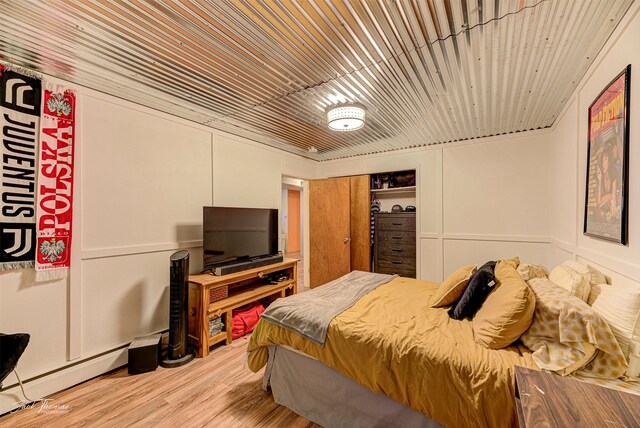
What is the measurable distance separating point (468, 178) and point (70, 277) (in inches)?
179

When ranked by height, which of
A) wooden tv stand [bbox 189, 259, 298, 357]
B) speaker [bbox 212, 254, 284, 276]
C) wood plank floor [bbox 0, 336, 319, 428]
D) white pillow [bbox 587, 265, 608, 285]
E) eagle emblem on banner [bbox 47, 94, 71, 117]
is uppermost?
eagle emblem on banner [bbox 47, 94, 71, 117]

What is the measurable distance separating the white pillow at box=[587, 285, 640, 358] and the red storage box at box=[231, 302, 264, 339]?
2919mm

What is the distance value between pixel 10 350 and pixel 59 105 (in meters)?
1.79

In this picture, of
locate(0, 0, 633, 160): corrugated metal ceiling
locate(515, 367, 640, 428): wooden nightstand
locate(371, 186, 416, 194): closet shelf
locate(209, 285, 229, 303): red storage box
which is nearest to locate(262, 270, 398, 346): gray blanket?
locate(209, 285, 229, 303): red storage box

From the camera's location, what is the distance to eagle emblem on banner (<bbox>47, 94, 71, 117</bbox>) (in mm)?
1972

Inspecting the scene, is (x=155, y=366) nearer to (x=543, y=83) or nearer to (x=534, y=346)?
(x=534, y=346)

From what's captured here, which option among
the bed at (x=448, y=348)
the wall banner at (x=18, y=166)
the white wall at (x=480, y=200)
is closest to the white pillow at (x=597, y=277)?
the bed at (x=448, y=348)

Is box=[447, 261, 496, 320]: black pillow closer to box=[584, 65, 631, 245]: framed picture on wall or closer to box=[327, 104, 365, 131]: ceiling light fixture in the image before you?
box=[584, 65, 631, 245]: framed picture on wall

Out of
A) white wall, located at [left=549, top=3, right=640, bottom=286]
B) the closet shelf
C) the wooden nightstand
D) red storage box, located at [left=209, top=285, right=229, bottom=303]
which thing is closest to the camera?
the wooden nightstand

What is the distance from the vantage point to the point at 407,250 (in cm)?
405

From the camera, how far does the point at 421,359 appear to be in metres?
1.37

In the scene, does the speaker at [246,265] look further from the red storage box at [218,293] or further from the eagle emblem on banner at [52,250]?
the eagle emblem on banner at [52,250]

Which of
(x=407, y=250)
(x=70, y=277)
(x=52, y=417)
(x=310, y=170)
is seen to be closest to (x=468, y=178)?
(x=407, y=250)

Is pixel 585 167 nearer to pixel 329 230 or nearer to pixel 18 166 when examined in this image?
pixel 329 230
